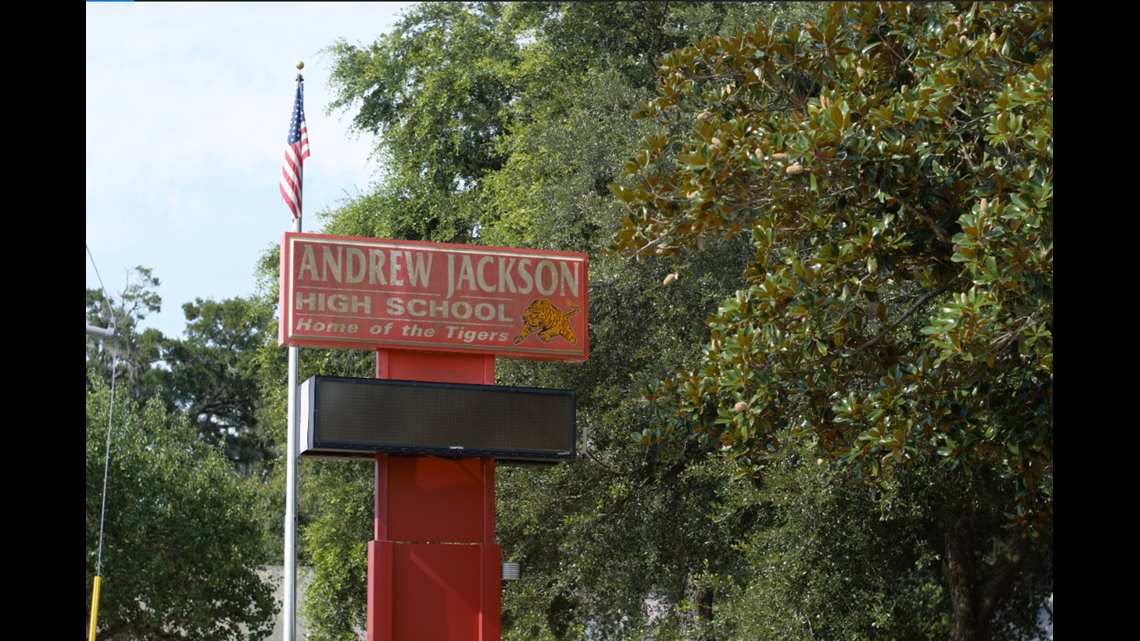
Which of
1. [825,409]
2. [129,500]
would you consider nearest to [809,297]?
[825,409]

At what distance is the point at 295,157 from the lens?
50.1ft

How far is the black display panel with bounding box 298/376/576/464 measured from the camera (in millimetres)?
9227

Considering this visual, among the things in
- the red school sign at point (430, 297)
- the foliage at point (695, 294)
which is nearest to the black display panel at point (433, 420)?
the red school sign at point (430, 297)

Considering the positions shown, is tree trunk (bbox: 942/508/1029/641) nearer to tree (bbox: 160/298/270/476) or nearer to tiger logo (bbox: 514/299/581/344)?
tiger logo (bbox: 514/299/581/344)

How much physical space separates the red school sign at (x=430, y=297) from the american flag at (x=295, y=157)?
18.3 ft

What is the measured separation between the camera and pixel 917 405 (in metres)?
7.80

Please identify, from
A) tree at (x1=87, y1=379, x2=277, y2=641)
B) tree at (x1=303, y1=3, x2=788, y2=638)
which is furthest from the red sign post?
tree at (x1=87, y1=379, x2=277, y2=641)

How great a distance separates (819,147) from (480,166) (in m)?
13.0

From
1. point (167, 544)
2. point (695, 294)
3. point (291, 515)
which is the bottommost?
point (291, 515)

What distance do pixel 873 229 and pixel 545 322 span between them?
12.0 ft

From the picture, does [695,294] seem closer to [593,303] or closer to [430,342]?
[593,303]

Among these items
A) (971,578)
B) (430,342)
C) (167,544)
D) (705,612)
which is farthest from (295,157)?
(971,578)

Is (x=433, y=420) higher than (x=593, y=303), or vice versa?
(x=593, y=303)
